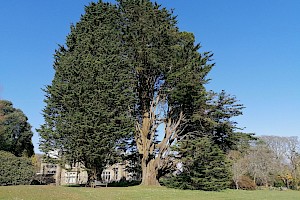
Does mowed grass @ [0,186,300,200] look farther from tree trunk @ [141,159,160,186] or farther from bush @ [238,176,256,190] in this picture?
bush @ [238,176,256,190]

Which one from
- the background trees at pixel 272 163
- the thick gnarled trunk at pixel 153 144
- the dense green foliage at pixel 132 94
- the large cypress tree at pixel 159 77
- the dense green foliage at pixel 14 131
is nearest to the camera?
the dense green foliage at pixel 132 94

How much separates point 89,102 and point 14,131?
20.1 m

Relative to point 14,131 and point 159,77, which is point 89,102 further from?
point 14,131

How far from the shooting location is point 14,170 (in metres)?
21.5

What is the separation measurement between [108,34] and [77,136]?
29.4ft

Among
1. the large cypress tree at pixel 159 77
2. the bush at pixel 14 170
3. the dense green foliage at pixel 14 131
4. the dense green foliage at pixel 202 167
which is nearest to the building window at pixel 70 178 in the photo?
the dense green foliage at pixel 14 131

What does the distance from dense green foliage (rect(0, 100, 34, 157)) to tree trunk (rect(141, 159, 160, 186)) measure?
1804 cm

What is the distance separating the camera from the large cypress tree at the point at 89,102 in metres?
19.0

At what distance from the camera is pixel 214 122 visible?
2317 centimetres

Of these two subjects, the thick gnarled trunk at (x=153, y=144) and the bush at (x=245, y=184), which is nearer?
the thick gnarled trunk at (x=153, y=144)

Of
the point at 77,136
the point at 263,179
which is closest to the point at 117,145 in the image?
the point at 77,136

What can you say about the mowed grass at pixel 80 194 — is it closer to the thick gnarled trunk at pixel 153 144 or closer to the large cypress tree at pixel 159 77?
the thick gnarled trunk at pixel 153 144

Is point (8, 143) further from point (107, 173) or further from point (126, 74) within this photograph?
point (107, 173)

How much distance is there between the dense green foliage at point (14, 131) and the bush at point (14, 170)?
11.0 meters
